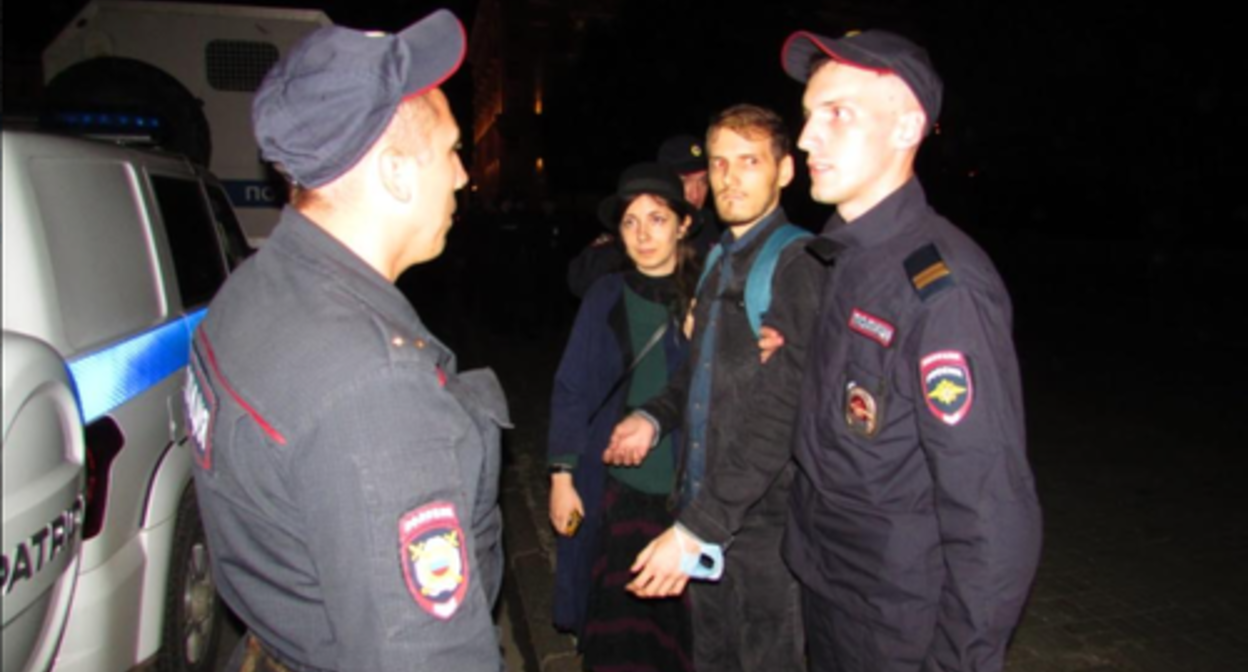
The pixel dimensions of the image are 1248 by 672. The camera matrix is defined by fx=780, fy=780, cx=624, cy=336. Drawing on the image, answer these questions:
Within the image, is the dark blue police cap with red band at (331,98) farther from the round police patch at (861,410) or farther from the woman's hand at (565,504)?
the woman's hand at (565,504)

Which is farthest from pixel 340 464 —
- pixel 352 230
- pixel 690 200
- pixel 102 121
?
pixel 102 121

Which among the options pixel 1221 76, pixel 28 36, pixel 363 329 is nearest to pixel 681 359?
pixel 363 329

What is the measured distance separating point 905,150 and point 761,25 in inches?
795

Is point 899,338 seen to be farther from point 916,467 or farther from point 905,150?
point 905,150

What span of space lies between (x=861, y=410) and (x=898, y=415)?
91 millimetres

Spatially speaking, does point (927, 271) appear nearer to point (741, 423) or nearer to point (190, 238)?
point (741, 423)

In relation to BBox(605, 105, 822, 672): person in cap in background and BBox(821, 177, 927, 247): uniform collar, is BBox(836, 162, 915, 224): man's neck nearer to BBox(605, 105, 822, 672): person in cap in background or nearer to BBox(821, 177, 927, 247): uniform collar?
BBox(821, 177, 927, 247): uniform collar

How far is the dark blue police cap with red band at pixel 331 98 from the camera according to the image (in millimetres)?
1296

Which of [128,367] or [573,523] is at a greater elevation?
[128,367]

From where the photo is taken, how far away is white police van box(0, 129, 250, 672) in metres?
1.60

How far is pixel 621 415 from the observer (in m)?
3.00

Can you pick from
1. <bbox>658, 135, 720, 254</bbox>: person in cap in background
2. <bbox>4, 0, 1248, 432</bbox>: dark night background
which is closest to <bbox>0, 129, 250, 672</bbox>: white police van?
<bbox>658, 135, 720, 254</bbox>: person in cap in background

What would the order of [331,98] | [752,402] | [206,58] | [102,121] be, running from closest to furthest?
1. [331,98]
2. [752,402]
3. [102,121]
4. [206,58]

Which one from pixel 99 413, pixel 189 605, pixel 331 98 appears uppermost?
pixel 331 98
